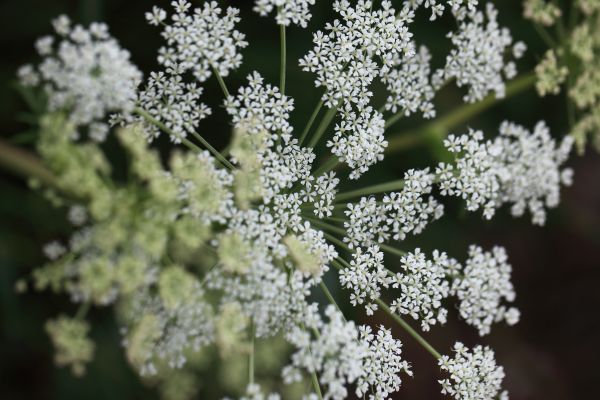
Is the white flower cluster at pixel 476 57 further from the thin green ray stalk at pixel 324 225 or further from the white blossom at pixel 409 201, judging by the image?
the thin green ray stalk at pixel 324 225

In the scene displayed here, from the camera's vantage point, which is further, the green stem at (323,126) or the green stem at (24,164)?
the green stem at (24,164)

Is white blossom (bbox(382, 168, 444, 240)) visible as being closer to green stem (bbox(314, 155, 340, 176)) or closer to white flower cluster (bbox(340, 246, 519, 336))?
white flower cluster (bbox(340, 246, 519, 336))

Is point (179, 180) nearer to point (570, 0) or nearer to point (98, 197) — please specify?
point (98, 197)

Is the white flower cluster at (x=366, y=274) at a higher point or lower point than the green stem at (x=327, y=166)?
lower

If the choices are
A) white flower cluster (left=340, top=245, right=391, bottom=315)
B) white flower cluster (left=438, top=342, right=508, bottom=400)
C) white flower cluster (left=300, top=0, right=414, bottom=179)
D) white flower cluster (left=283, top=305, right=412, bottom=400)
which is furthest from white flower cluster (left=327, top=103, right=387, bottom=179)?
white flower cluster (left=438, top=342, right=508, bottom=400)

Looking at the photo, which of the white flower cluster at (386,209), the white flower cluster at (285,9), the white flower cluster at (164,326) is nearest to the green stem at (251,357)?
the white flower cluster at (164,326)

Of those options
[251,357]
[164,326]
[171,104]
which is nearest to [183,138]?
[171,104]
